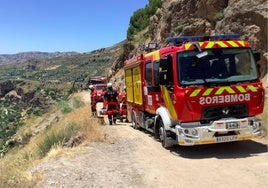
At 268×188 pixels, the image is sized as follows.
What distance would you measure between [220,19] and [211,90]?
46.5 feet

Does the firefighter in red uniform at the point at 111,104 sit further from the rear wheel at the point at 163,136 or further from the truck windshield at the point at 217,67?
the truck windshield at the point at 217,67

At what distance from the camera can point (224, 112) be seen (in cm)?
1075

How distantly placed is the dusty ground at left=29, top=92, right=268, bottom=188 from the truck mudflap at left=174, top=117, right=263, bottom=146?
427 millimetres

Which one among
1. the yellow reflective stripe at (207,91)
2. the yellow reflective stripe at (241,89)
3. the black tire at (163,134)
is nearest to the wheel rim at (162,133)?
the black tire at (163,134)

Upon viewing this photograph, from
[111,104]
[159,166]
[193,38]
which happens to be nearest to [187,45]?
[193,38]

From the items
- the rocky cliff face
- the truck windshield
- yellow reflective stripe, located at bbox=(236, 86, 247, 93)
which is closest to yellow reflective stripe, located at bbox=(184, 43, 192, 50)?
the truck windshield

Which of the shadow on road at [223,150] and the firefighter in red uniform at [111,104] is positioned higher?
the firefighter in red uniform at [111,104]

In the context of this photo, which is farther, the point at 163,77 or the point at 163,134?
the point at 163,134

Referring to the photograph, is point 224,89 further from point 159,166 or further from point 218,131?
point 159,166

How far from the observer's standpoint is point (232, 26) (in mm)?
20672

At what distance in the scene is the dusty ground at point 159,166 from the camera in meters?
8.54

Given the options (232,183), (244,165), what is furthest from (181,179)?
(244,165)

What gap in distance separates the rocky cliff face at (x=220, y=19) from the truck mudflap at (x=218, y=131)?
830 cm

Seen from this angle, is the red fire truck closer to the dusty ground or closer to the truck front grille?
the truck front grille
